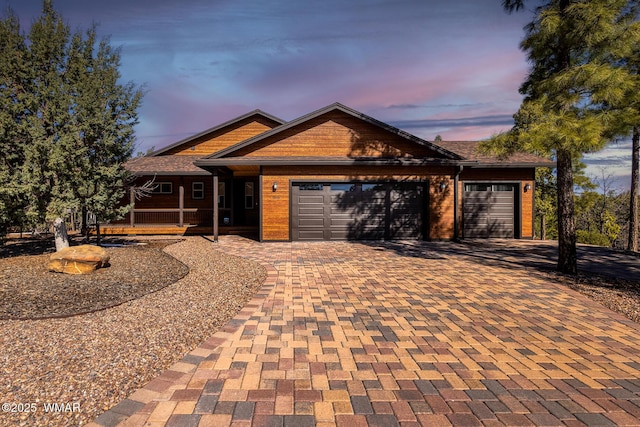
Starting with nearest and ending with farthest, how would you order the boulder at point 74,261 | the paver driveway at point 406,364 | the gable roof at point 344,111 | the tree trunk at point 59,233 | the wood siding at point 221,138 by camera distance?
the paver driveway at point 406,364 < the boulder at point 74,261 < the tree trunk at point 59,233 < the gable roof at point 344,111 < the wood siding at point 221,138

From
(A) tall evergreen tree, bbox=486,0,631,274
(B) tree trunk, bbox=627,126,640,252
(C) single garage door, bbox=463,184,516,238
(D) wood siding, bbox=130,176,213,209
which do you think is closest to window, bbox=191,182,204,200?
(D) wood siding, bbox=130,176,213,209

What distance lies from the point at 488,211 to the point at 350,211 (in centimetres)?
653

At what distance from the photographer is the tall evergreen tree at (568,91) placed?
6625mm

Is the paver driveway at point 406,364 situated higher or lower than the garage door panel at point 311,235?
lower

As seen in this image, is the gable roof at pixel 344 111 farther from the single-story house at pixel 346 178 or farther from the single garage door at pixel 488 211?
the single garage door at pixel 488 211

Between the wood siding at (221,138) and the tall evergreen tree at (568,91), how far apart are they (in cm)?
1433

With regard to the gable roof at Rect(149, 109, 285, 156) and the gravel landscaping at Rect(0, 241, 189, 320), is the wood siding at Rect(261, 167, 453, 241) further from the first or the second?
the gable roof at Rect(149, 109, 285, 156)

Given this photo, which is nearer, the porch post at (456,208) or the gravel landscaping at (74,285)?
the gravel landscaping at (74,285)

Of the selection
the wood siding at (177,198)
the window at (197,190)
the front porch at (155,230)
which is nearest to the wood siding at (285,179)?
the front porch at (155,230)

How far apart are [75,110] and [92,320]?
7.81m

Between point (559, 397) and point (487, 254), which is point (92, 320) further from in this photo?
point (487, 254)

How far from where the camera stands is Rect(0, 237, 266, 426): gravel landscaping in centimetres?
265

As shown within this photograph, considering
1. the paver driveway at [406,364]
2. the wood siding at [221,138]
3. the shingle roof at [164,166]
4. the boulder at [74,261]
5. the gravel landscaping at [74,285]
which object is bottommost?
the paver driveway at [406,364]

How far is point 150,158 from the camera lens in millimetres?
18484
